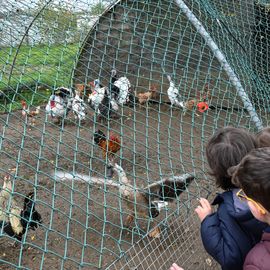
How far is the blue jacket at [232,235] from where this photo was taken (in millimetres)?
1396

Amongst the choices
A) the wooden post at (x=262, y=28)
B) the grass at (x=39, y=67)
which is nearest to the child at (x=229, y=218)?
the grass at (x=39, y=67)

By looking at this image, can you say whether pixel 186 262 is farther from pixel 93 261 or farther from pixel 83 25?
pixel 83 25

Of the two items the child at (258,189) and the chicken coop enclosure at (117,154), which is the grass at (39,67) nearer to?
the chicken coop enclosure at (117,154)

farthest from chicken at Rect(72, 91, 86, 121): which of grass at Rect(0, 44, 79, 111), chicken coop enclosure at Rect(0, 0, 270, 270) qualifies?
grass at Rect(0, 44, 79, 111)

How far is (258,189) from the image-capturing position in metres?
1.16

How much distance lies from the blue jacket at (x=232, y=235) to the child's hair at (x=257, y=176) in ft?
0.71

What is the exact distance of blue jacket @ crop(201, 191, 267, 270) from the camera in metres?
1.40

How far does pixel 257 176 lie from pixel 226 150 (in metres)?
0.37

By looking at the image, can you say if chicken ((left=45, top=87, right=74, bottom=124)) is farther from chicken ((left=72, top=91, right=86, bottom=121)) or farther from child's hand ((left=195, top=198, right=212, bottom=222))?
child's hand ((left=195, top=198, right=212, bottom=222))

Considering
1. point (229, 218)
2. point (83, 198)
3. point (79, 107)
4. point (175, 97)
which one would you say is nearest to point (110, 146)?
point (83, 198)

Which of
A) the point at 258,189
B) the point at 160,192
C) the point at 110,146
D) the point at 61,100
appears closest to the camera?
the point at 258,189

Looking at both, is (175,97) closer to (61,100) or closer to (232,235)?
(61,100)

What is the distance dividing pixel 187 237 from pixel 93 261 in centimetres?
77

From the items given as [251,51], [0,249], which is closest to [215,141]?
[0,249]
